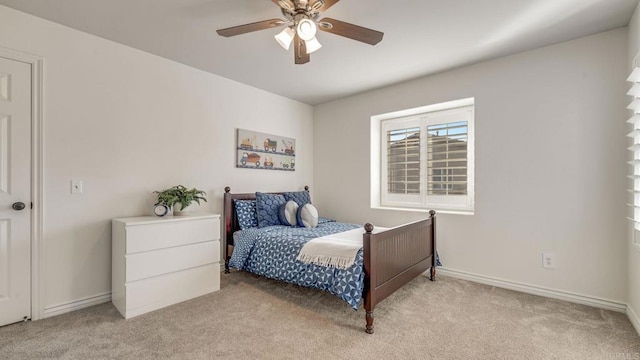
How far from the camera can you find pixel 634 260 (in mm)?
2191

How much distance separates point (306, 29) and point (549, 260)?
2886 millimetres

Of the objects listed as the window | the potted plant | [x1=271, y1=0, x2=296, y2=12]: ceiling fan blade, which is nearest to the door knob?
the potted plant

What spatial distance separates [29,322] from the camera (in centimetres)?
222

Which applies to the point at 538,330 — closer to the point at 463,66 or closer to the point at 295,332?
the point at 295,332

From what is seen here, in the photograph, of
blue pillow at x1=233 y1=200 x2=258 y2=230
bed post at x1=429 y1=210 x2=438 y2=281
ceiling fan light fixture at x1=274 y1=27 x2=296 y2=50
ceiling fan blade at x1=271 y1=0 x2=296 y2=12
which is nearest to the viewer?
ceiling fan blade at x1=271 y1=0 x2=296 y2=12

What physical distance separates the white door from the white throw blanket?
2100mm

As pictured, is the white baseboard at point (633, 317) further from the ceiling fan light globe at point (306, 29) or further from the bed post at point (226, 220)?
the bed post at point (226, 220)

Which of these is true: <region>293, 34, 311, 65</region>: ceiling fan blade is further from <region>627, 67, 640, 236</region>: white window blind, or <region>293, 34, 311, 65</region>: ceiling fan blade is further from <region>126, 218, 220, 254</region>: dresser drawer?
<region>627, 67, 640, 236</region>: white window blind

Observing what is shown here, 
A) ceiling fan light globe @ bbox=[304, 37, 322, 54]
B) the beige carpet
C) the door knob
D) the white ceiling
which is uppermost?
the white ceiling

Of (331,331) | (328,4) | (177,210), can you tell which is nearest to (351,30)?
(328,4)

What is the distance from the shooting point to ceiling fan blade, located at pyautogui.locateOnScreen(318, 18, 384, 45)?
188 centimetres

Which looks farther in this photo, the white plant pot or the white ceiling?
the white plant pot

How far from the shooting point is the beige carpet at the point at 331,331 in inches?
72.2

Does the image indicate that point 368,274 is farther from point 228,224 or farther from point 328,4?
point 228,224
